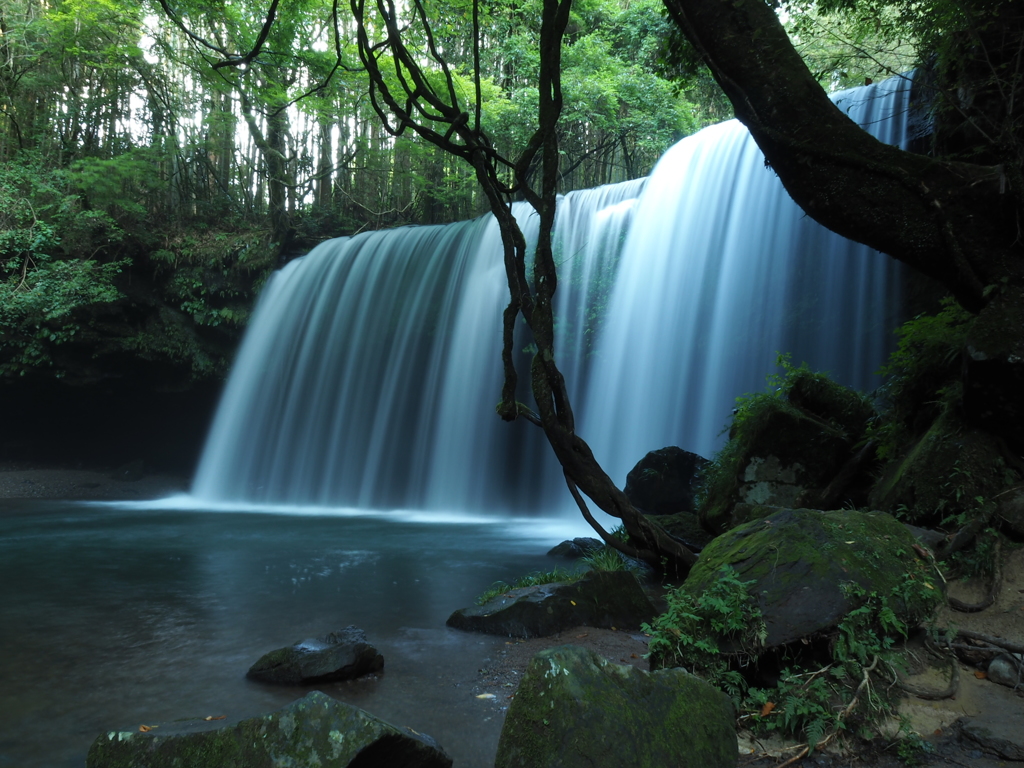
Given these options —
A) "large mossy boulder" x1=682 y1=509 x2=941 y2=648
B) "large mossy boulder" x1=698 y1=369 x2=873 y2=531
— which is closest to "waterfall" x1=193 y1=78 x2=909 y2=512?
"large mossy boulder" x1=698 y1=369 x2=873 y2=531

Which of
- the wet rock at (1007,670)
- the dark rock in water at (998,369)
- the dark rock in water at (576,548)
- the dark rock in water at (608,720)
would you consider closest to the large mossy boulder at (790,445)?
the dark rock in water at (576,548)

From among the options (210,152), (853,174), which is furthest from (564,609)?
(210,152)

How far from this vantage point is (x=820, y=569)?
2984mm

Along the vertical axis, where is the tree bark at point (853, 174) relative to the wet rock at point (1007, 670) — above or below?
above

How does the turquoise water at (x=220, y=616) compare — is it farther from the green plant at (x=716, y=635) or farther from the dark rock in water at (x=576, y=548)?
the green plant at (x=716, y=635)

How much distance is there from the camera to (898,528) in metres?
3.39

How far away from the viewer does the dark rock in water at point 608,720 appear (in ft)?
6.75

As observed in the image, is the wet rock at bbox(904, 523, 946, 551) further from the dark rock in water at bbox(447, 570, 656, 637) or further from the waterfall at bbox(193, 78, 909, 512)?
the waterfall at bbox(193, 78, 909, 512)

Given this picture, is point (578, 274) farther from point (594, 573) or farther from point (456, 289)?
point (594, 573)

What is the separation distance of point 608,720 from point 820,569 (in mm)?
1338

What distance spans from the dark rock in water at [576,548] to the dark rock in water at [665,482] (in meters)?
1.08

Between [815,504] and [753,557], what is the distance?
303 centimetres

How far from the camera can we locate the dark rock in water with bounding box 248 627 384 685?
151 inches

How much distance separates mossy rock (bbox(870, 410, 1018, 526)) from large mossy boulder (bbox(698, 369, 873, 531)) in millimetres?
1598
